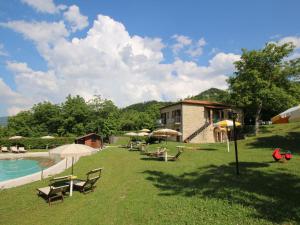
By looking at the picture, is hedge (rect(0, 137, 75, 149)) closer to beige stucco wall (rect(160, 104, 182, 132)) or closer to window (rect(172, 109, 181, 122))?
beige stucco wall (rect(160, 104, 182, 132))

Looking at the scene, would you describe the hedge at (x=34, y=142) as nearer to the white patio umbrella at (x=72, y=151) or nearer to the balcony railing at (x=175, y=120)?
the balcony railing at (x=175, y=120)

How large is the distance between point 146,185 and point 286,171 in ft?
21.7

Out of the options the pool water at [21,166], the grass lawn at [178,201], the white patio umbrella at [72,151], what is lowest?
the pool water at [21,166]

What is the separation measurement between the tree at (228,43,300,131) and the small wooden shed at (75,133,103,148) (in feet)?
80.6

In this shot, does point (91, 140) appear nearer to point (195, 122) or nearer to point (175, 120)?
point (175, 120)

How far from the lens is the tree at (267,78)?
31.5 metres

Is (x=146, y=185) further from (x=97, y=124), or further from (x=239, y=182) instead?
(x=97, y=124)

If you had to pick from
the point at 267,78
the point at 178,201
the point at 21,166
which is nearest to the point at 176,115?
the point at 267,78

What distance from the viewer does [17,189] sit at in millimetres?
11586

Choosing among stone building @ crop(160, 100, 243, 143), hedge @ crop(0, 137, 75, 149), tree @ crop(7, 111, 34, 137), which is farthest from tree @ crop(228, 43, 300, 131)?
tree @ crop(7, 111, 34, 137)

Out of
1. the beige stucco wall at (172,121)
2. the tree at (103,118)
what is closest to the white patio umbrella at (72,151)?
the beige stucco wall at (172,121)

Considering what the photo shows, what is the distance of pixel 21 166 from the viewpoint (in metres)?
27.3

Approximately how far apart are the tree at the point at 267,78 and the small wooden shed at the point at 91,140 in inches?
967

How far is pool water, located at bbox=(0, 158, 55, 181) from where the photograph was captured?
923 inches
